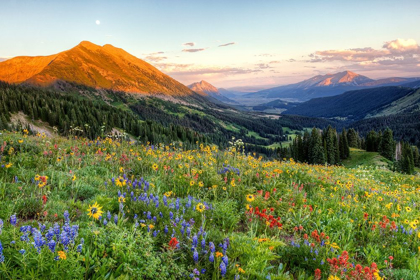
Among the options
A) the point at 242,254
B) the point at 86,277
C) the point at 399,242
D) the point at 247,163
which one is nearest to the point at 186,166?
the point at 247,163

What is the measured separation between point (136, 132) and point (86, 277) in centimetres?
12180

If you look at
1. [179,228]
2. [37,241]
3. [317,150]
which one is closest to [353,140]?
[317,150]

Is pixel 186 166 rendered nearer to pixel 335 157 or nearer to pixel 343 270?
pixel 343 270

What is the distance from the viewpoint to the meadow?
320 centimetres

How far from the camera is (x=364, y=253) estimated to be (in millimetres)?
5422

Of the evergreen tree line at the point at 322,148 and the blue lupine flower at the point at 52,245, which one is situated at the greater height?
the blue lupine flower at the point at 52,245

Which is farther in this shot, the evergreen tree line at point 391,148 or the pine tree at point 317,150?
the pine tree at point 317,150

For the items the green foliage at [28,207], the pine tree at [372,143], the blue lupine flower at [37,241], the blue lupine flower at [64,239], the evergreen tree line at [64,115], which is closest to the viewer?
the blue lupine flower at [37,241]

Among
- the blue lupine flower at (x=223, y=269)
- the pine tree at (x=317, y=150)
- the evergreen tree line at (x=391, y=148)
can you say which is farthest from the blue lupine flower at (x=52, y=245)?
the evergreen tree line at (x=391, y=148)

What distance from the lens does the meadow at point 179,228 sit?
3.20 metres

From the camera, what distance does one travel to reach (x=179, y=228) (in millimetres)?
4461

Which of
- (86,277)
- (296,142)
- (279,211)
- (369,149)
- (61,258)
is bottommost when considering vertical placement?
(369,149)

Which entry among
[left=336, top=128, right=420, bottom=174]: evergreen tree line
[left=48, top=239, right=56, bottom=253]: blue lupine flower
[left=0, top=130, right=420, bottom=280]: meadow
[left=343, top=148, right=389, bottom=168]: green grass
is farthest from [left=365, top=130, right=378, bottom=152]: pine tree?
[left=48, top=239, right=56, bottom=253]: blue lupine flower

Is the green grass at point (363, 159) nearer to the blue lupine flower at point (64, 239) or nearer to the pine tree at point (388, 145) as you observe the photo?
the pine tree at point (388, 145)
